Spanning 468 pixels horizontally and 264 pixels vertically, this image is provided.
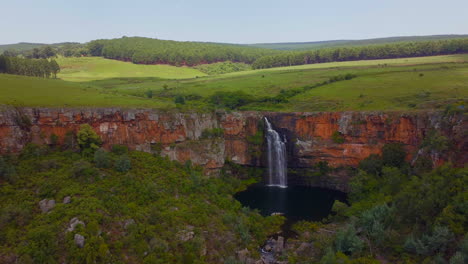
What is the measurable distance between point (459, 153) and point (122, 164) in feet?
128

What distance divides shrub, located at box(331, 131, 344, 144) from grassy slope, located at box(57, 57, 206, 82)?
7040 centimetres

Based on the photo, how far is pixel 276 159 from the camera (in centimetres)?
5619

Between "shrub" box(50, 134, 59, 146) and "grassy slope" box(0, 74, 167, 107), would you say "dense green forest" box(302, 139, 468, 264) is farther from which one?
"grassy slope" box(0, 74, 167, 107)

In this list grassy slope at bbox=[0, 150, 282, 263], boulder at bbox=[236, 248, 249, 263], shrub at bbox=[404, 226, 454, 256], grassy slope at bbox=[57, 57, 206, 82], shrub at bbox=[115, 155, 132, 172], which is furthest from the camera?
grassy slope at bbox=[57, 57, 206, 82]

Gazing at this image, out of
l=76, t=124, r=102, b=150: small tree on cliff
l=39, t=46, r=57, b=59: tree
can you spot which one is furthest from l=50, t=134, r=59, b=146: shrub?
l=39, t=46, r=57, b=59: tree

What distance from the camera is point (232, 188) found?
48.9 m

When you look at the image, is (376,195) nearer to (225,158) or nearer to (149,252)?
(225,158)

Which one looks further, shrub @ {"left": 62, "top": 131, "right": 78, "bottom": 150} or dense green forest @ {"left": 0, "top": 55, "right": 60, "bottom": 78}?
dense green forest @ {"left": 0, "top": 55, "right": 60, "bottom": 78}

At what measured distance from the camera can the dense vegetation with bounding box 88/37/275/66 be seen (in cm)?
12756

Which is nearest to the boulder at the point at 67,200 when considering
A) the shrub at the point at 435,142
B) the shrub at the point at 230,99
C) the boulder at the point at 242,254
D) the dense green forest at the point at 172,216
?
the dense green forest at the point at 172,216

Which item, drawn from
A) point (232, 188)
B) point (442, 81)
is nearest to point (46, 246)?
point (232, 188)

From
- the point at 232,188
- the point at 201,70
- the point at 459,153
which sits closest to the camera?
the point at 459,153

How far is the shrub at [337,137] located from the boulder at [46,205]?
40312 millimetres

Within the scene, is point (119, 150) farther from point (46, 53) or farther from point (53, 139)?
point (46, 53)
